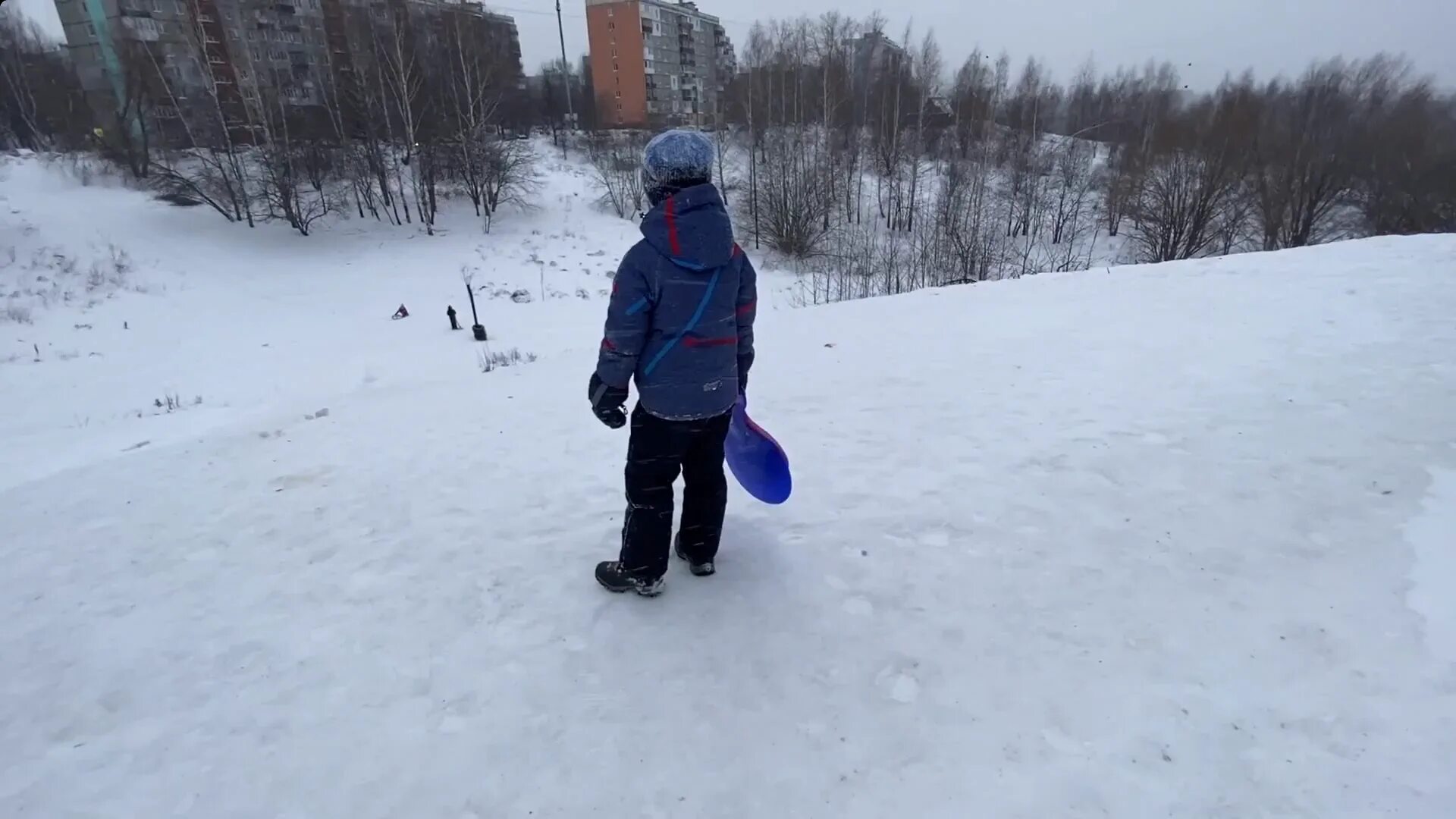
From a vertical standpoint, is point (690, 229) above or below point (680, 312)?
above

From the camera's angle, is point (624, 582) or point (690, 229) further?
point (624, 582)

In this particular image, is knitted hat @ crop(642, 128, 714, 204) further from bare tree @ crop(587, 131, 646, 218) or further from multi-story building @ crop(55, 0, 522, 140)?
multi-story building @ crop(55, 0, 522, 140)

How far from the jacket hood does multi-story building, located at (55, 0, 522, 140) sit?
22496mm

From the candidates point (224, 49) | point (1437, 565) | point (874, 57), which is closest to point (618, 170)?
point (224, 49)

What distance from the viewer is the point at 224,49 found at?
1956 cm

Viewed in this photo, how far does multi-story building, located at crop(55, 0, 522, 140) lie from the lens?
1920 centimetres

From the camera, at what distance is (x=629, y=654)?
2.11m

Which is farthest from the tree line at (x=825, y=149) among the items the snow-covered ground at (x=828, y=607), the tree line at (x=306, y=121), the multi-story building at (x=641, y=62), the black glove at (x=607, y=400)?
the black glove at (x=607, y=400)

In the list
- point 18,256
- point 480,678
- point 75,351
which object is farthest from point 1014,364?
point 18,256

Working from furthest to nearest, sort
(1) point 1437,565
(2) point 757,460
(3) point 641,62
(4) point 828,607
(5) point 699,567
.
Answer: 1. (3) point 641,62
2. (2) point 757,460
3. (5) point 699,567
4. (4) point 828,607
5. (1) point 1437,565

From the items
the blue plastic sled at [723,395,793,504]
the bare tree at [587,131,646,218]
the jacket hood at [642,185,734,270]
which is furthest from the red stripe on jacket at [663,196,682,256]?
the bare tree at [587,131,646,218]

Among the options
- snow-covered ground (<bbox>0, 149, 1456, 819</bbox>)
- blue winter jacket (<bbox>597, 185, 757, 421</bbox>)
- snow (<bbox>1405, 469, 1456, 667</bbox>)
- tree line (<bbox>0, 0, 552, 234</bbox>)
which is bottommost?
snow-covered ground (<bbox>0, 149, 1456, 819</bbox>)

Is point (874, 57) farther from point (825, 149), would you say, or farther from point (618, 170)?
point (618, 170)

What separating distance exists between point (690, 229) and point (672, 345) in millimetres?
355
